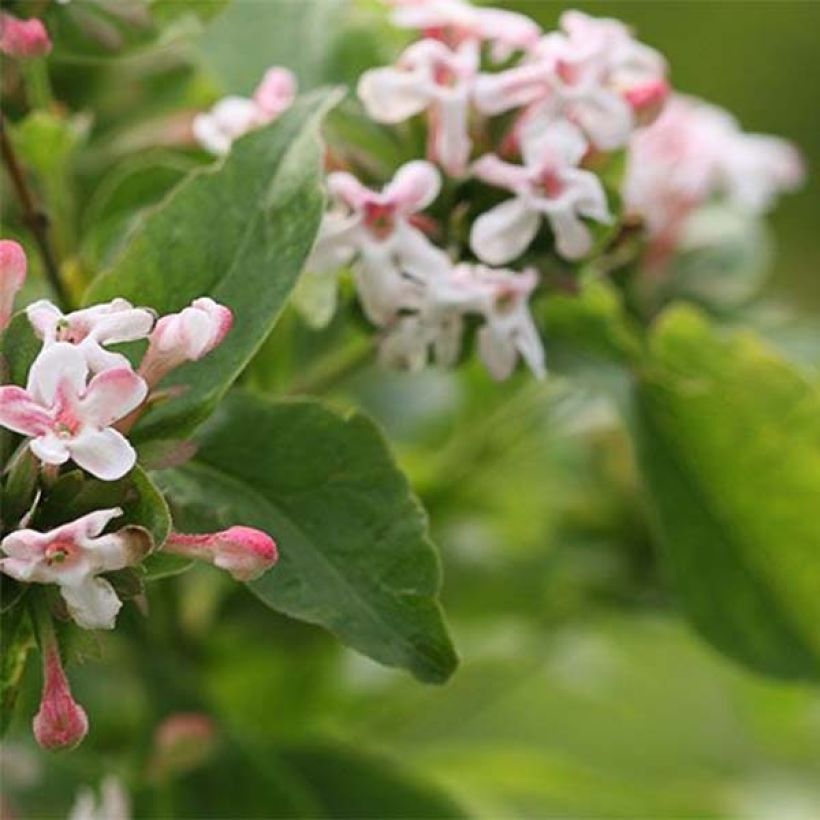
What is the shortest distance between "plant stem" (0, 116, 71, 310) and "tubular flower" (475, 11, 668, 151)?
4.2 inches

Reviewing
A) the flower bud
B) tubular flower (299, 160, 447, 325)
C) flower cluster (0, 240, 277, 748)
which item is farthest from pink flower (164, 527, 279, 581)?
the flower bud

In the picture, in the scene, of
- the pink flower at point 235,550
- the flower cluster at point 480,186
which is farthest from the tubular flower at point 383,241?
the pink flower at point 235,550

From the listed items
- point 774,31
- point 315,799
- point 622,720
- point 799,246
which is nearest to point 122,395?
point 315,799

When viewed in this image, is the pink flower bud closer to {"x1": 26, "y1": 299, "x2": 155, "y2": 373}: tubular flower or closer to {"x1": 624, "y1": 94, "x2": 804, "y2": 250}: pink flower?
{"x1": 26, "y1": 299, "x2": 155, "y2": 373}: tubular flower

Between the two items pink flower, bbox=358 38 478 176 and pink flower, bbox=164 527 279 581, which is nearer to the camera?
pink flower, bbox=164 527 279 581

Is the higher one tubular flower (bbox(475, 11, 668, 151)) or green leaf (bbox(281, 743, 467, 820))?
tubular flower (bbox(475, 11, 668, 151))

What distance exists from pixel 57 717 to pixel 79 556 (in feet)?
0.11

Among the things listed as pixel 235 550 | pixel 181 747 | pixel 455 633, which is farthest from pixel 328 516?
pixel 455 633

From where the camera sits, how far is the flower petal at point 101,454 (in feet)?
1.15

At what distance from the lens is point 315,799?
0.58 m

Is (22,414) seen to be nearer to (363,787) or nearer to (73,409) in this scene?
(73,409)

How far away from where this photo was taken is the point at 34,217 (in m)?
0.47

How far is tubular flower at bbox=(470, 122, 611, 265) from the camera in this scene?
18.2 inches

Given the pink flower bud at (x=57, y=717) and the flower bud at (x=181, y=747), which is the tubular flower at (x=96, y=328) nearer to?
the pink flower bud at (x=57, y=717)
